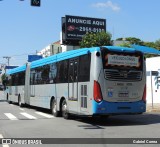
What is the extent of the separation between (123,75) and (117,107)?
133 cm

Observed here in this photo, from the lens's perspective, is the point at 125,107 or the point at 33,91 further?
the point at 33,91

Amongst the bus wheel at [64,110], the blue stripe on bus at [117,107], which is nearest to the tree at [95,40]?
the bus wheel at [64,110]

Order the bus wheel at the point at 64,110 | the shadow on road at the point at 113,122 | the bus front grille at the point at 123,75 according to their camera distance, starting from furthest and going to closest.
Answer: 1. the bus wheel at the point at 64,110
2. the shadow on road at the point at 113,122
3. the bus front grille at the point at 123,75

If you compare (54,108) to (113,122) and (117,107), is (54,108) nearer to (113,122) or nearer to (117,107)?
(113,122)

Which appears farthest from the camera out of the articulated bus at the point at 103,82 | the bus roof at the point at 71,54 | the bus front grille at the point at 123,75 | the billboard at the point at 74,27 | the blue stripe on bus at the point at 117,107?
the billboard at the point at 74,27

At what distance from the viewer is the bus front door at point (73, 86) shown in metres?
16.8

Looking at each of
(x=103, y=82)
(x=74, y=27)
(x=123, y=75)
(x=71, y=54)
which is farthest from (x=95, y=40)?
(x=103, y=82)

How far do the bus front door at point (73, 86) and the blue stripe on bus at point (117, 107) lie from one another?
1.78m

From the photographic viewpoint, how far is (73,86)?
56.3ft

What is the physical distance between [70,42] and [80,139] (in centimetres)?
6024

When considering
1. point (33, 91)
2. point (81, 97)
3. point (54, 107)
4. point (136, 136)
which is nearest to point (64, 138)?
point (136, 136)

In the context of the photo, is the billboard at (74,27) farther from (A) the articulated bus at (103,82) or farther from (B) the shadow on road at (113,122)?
(B) the shadow on road at (113,122)

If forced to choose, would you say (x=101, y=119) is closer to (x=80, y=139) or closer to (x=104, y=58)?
(x=104, y=58)

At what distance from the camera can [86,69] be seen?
15938mm
